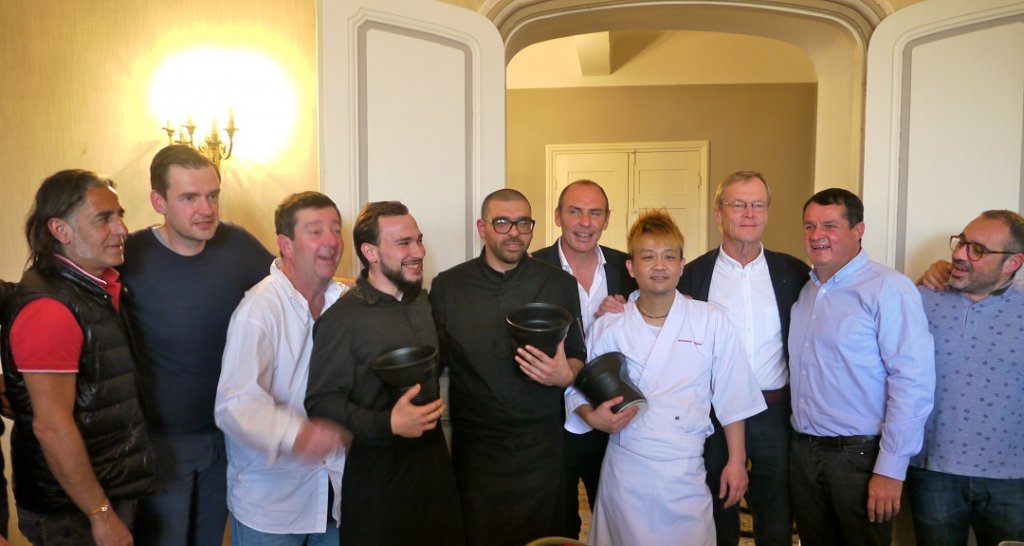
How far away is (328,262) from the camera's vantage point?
174cm

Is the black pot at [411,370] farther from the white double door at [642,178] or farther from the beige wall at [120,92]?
the white double door at [642,178]

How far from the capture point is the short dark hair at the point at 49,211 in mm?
1547

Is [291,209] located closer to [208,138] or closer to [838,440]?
[208,138]

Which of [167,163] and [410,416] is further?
[167,163]

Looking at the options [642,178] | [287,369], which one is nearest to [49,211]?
[287,369]

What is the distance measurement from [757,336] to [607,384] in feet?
2.23

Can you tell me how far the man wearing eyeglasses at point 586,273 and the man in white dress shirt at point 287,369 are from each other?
2.69ft

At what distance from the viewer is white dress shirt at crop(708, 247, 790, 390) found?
7.16 ft

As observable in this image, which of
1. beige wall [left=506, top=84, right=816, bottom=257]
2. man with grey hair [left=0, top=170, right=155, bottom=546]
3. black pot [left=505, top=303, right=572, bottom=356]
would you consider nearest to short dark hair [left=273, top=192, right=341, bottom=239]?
man with grey hair [left=0, top=170, right=155, bottom=546]

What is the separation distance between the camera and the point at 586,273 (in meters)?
2.39

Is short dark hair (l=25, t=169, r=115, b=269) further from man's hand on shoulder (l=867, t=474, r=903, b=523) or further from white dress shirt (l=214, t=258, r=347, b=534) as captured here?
man's hand on shoulder (l=867, t=474, r=903, b=523)

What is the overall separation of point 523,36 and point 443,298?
1.61 m

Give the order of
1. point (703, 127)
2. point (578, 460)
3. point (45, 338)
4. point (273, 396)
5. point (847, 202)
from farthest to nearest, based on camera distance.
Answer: point (703, 127)
point (578, 460)
point (847, 202)
point (273, 396)
point (45, 338)

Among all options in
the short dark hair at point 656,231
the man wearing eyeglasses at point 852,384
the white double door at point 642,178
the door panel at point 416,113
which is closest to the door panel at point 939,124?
the man wearing eyeglasses at point 852,384
